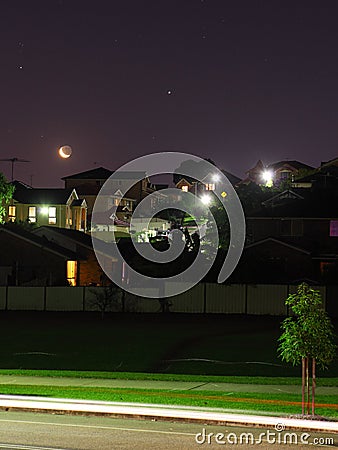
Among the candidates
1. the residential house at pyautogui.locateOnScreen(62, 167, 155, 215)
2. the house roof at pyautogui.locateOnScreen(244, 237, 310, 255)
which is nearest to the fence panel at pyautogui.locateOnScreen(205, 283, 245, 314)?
the house roof at pyautogui.locateOnScreen(244, 237, 310, 255)

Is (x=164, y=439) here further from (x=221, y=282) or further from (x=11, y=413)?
(x=221, y=282)

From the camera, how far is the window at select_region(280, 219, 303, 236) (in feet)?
227

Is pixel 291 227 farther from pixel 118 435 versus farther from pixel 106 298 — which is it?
pixel 118 435

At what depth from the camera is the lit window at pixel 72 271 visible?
200ft

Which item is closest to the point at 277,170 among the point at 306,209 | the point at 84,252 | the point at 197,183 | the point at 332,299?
the point at 197,183

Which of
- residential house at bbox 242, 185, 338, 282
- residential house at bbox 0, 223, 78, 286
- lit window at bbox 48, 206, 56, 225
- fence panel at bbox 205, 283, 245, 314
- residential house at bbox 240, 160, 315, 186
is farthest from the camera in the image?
residential house at bbox 240, 160, 315, 186

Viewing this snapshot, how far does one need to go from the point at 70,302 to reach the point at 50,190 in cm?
4476

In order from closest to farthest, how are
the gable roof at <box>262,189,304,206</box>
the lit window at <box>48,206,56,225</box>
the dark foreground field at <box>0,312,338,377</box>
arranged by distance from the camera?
A: the dark foreground field at <box>0,312,338,377</box>, the gable roof at <box>262,189,304,206</box>, the lit window at <box>48,206,56,225</box>

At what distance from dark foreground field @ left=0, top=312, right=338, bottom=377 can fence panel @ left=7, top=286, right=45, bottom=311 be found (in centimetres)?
123

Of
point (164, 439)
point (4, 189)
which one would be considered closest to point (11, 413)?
point (164, 439)

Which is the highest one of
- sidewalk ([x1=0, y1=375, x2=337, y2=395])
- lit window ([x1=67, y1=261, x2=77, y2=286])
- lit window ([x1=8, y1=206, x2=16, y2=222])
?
lit window ([x1=8, y1=206, x2=16, y2=222])

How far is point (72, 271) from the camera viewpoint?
6197 centimetres

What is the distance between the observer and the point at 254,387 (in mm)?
24078

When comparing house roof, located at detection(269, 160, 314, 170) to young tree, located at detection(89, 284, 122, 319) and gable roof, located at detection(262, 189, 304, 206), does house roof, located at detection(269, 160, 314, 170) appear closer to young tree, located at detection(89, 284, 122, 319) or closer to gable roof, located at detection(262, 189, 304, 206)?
gable roof, located at detection(262, 189, 304, 206)
